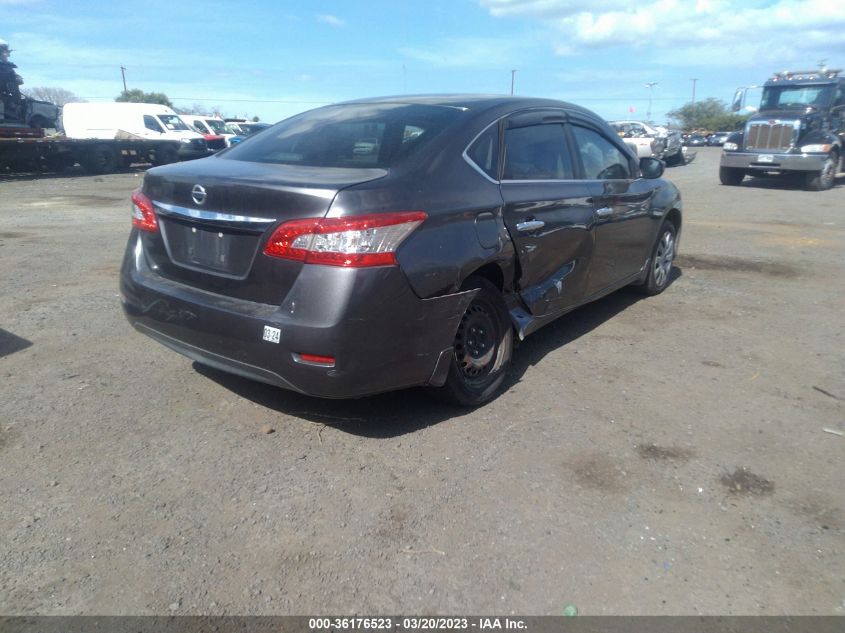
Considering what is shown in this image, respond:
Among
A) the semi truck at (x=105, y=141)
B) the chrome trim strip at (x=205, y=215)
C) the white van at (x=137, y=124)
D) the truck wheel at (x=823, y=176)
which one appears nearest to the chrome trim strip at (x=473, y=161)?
the chrome trim strip at (x=205, y=215)

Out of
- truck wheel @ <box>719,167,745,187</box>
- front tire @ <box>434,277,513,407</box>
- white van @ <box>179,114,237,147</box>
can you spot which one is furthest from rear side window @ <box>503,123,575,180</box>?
white van @ <box>179,114,237,147</box>

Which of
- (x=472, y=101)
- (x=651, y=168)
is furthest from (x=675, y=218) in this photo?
(x=472, y=101)

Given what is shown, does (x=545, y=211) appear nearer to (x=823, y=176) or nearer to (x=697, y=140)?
(x=823, y=176)

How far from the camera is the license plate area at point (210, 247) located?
321 centimetres

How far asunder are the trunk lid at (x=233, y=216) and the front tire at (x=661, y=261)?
359 centimetres

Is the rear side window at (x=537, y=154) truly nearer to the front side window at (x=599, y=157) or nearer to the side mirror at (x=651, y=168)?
the front side window at (x=599, y=157)

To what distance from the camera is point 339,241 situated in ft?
9.87

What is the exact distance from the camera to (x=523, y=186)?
4.05m

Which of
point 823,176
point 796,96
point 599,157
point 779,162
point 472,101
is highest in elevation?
point 796,96

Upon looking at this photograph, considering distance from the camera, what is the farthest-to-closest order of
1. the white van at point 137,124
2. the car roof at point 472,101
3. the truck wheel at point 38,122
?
the truck wheel at point 38,122
the white van at point 137,124
the car roof at point 472,101

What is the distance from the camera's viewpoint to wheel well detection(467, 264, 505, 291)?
3.74 metres

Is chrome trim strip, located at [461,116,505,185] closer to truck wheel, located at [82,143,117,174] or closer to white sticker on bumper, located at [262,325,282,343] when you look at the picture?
white sticker on bumper, located at [262,325,282,343]

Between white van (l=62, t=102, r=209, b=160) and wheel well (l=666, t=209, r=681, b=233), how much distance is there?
75.9 ft

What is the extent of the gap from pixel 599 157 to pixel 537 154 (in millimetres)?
971
